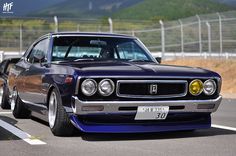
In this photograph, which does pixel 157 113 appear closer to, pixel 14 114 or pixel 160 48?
pixel 14 114

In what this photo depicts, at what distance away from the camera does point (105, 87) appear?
25.6 feet

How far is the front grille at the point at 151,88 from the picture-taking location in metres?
7.88

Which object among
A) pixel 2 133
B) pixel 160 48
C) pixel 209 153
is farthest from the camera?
pixel 160 48

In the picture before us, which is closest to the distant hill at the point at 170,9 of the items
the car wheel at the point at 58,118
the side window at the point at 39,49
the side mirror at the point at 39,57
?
the side window at the point at 39,49

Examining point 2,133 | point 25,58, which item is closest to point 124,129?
point 2,133

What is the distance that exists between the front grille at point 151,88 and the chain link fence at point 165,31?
2417 cm

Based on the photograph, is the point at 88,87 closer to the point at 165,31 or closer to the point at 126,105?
the point at 126,105

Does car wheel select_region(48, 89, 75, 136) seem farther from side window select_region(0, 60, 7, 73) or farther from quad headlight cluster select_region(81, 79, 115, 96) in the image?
side window select_region(0, 60, 7, 73)

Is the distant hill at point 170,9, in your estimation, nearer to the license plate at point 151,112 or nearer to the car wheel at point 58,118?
the car wheel at point 58,118

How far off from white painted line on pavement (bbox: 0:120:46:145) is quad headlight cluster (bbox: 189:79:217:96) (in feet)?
6.51

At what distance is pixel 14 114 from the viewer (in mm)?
10977

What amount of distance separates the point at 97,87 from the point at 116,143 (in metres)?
0.72

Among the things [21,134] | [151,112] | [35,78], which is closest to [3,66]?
[35,78]

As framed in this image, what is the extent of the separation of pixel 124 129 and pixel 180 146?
2.46 feet
